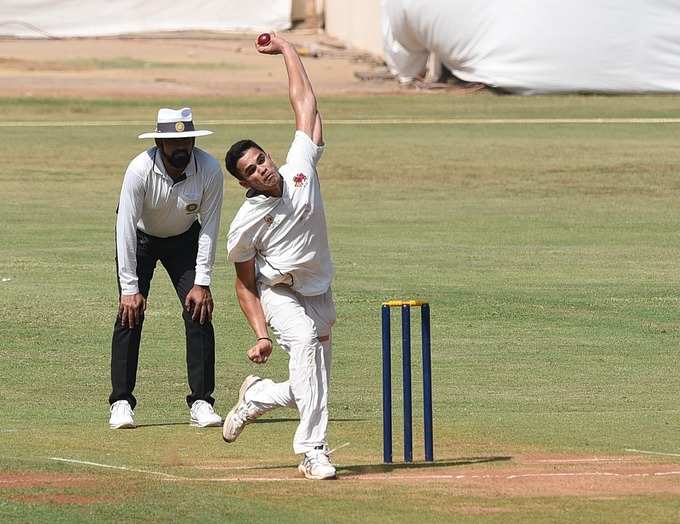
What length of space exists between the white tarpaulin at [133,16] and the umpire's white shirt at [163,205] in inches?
1571

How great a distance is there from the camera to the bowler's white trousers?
838cm

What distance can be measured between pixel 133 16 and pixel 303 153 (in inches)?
1682

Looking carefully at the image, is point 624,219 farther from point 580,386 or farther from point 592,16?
point 592,16

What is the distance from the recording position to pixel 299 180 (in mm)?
8461

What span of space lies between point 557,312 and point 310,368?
6.96 meters

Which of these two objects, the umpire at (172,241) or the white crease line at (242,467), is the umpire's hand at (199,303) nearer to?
the umpire at (172,241)

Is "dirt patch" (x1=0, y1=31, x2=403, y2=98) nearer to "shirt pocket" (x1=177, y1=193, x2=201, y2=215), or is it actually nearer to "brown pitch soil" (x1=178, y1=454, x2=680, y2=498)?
"shirt pocket" (x1=177, y1=193, x2=201, y2=215)

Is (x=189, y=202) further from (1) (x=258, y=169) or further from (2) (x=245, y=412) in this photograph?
(1) (x=258, y=169)

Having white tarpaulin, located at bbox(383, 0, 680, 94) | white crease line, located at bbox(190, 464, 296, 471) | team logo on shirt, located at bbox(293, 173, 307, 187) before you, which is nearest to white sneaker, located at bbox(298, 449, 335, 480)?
white crease line, located at bbox(190, 464, 296, 471)

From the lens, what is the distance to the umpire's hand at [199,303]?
33.0 ft

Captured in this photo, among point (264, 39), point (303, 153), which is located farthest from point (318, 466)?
point (264, 39)

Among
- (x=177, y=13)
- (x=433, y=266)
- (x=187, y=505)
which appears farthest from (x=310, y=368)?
(x=177, y=13)

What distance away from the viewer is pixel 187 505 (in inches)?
302

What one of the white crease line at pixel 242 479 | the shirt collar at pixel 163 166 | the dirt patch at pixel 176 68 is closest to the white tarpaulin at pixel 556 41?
the dirt patch at pixel 176 68
